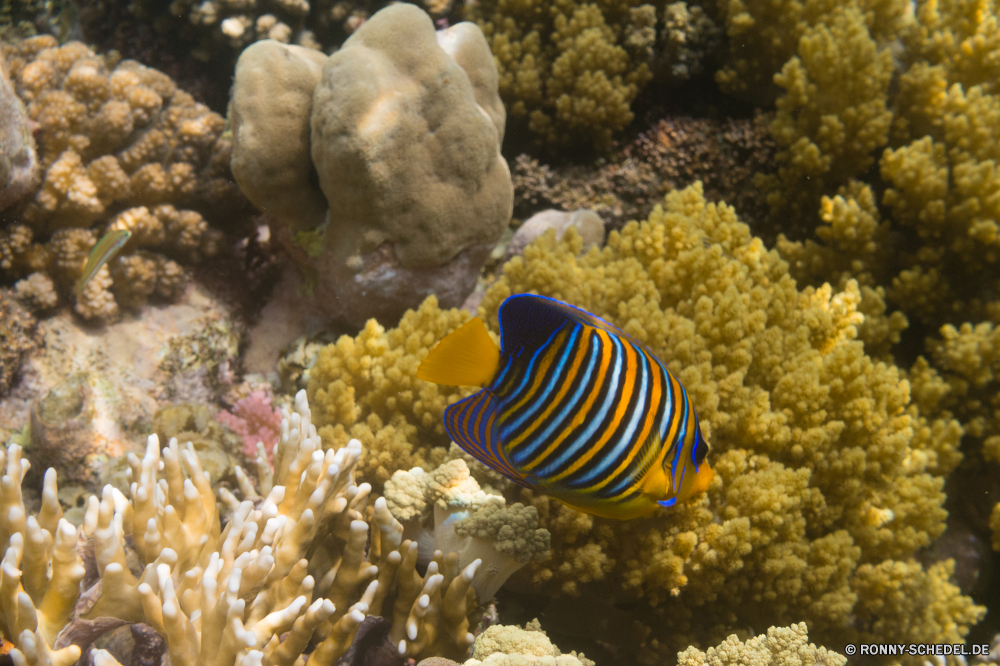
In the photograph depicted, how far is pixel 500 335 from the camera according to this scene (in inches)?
56.8

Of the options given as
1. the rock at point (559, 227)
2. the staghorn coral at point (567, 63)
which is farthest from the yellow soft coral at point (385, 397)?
the staghorn coral at point (567, 63)

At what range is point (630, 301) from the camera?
2.75 metres

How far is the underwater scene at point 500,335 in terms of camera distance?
5.99ft

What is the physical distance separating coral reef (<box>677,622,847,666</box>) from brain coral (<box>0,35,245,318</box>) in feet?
13.2

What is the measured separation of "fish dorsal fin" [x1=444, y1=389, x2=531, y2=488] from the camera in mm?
1406

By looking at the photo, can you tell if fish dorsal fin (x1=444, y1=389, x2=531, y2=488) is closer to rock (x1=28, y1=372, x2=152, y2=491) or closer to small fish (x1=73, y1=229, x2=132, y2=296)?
rock (x1=28, y1=372, x2=152, y2=491)

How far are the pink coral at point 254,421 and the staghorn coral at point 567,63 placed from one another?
3.33m

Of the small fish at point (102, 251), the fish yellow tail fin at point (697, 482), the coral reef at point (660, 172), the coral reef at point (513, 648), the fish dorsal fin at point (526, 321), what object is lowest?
the small fish at point (102, 251)

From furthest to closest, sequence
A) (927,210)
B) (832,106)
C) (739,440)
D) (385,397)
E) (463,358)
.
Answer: (832,106) < (927,210) < (385,397) < (739,440) < (463,358)

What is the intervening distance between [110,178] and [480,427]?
3755mm

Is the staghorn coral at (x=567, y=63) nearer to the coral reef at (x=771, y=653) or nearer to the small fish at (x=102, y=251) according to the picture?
the small fish at (x=102, y=251)

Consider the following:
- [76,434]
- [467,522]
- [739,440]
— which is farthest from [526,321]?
[76,434]

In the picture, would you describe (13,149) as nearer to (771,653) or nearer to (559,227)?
(559,227)

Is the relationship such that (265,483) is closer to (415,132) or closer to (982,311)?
(415,132)
